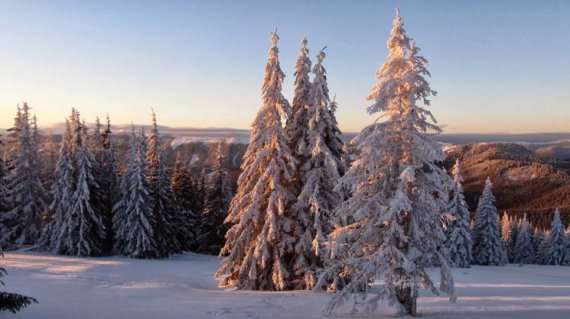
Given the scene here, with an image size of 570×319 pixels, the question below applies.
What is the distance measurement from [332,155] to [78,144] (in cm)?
3011

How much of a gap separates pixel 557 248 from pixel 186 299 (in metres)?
72.1

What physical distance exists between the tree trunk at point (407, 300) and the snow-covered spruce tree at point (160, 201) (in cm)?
3177

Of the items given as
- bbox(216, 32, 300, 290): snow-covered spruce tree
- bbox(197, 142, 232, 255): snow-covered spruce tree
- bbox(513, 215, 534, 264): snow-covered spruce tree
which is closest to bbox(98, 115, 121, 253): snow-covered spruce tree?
bbox(197, 142, 232, 255): snow-covered spruce tree

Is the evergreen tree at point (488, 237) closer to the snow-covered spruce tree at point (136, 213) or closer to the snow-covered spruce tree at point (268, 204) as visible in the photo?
the snow-covered spruce tree at point (136, 213)

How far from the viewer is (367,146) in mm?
15062

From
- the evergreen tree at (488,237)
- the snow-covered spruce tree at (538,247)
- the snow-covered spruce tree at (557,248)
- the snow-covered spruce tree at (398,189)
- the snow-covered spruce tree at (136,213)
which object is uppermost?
the snow-covered spruce tree at (398,189)

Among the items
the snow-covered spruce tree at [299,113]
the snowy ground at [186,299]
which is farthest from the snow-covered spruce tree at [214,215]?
the snow-covered spruce tree at [299,113]

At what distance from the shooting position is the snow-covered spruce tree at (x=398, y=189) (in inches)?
→ 575

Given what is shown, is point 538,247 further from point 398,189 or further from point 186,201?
point 398,189

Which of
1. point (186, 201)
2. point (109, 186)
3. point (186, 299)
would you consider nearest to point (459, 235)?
point (186, 201)

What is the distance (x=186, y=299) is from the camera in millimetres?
19359

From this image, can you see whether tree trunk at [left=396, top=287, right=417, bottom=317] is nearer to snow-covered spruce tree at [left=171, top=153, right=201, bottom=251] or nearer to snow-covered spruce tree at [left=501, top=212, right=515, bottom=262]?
snow-covered spruce tree at [left=171, top=153, right=201, bottom=251]

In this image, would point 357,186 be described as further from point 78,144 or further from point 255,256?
point 78,144

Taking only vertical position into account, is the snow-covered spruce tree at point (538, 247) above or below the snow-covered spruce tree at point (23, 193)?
below
